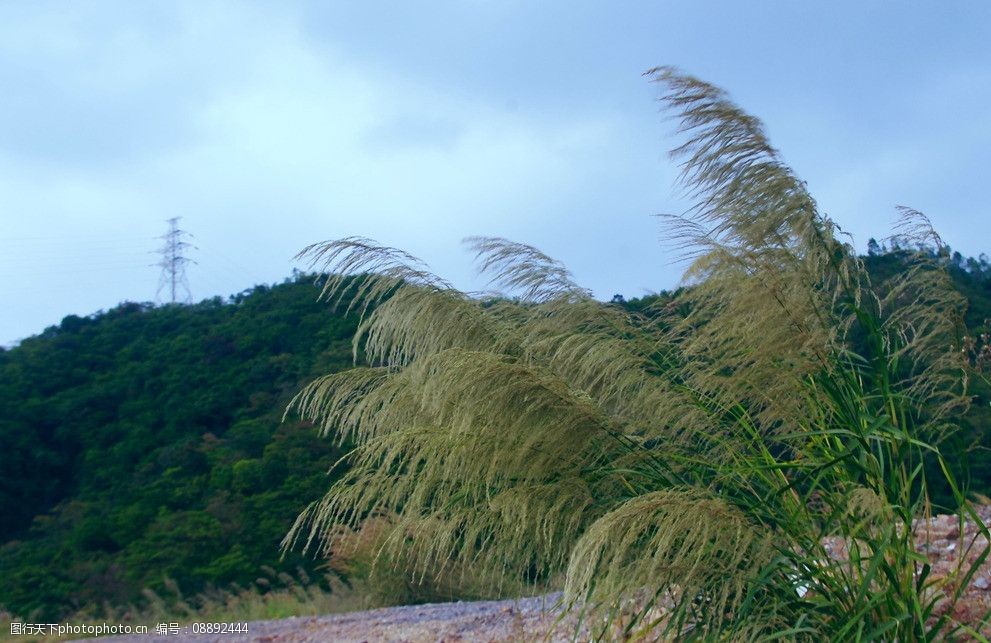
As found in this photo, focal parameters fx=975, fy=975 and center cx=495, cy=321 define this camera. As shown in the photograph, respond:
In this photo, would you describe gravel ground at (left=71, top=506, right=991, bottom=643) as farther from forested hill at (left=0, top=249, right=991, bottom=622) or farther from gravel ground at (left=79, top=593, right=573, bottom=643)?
forested hill at (left=0, top=249, right=991, bottom=622)

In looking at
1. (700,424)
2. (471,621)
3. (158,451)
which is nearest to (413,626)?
(471,621)

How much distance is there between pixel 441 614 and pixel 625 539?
514 centimetres

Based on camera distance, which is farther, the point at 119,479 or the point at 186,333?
the point at 186,333

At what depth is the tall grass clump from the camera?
2838 mm

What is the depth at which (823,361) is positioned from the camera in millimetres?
3166

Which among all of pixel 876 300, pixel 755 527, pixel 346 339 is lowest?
pixel 755 527

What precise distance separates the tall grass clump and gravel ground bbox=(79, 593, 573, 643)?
180 centimetres

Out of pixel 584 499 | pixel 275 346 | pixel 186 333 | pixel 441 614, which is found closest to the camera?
pixel 584 499

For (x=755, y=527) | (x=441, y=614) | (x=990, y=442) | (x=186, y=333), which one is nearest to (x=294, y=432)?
(x=186, y=333)

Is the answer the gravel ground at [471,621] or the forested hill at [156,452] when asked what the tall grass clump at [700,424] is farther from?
the forested hill at [156,452]

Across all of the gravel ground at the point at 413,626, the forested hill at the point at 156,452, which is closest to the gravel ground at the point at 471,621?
the gravel ground at the point at 413,626

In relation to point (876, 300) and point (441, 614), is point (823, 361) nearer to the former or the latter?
point (876, 300)

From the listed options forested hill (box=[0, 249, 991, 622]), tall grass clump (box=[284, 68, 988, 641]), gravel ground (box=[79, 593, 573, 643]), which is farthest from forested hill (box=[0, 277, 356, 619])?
tall grass clump (box=[284, 68, 988, 641])

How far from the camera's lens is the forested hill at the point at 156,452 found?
42.4ft
